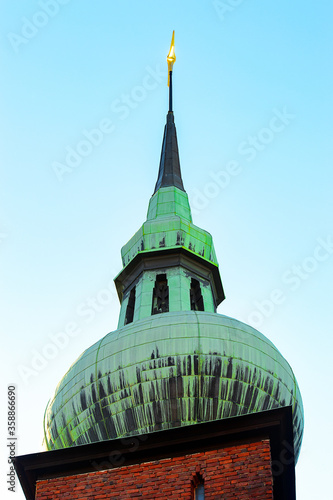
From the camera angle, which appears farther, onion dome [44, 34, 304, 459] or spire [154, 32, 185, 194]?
spire [154, 32, 185, 194]

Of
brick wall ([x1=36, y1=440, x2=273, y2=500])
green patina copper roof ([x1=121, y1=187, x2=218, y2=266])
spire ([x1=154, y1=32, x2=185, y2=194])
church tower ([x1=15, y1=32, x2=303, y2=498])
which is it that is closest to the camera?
brick wall ([x1=36, y1=440, x2=273, y2=500])

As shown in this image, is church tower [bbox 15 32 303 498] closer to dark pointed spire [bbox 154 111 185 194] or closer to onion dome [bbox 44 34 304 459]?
onion dome [bbox 44 34 304 459]

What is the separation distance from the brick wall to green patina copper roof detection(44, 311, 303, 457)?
0.98 metres

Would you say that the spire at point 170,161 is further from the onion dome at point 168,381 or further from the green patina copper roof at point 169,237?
the onion dome at point 168,381

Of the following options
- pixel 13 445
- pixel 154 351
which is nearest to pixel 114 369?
pixel 154 351

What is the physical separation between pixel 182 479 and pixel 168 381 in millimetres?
2423

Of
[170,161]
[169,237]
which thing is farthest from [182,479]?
[170,161]

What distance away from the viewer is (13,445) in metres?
27.3

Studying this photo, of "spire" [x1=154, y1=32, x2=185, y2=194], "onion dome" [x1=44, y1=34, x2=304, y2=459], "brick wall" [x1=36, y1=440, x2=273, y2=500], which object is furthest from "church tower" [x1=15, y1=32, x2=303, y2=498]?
"spire" [x1=154, y1=32, x2=185, y2=194]

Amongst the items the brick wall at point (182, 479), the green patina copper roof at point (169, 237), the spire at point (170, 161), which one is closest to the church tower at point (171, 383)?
the brick wall at point (182, 479)

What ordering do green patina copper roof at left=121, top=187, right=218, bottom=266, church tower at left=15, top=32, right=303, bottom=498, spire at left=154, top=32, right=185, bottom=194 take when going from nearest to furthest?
1. church tower at left=15, top=32, right=303, bottom=498
2. green patina copper roof at left=121, top=187, right=218, bottom=266
3. spire at left=154, top=32, right=185, bottom=194

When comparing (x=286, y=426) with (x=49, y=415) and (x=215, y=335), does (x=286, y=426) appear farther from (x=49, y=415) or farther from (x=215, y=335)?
(x=49, y=415)

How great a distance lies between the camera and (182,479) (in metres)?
25.5

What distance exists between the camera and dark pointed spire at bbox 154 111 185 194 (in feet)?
126
